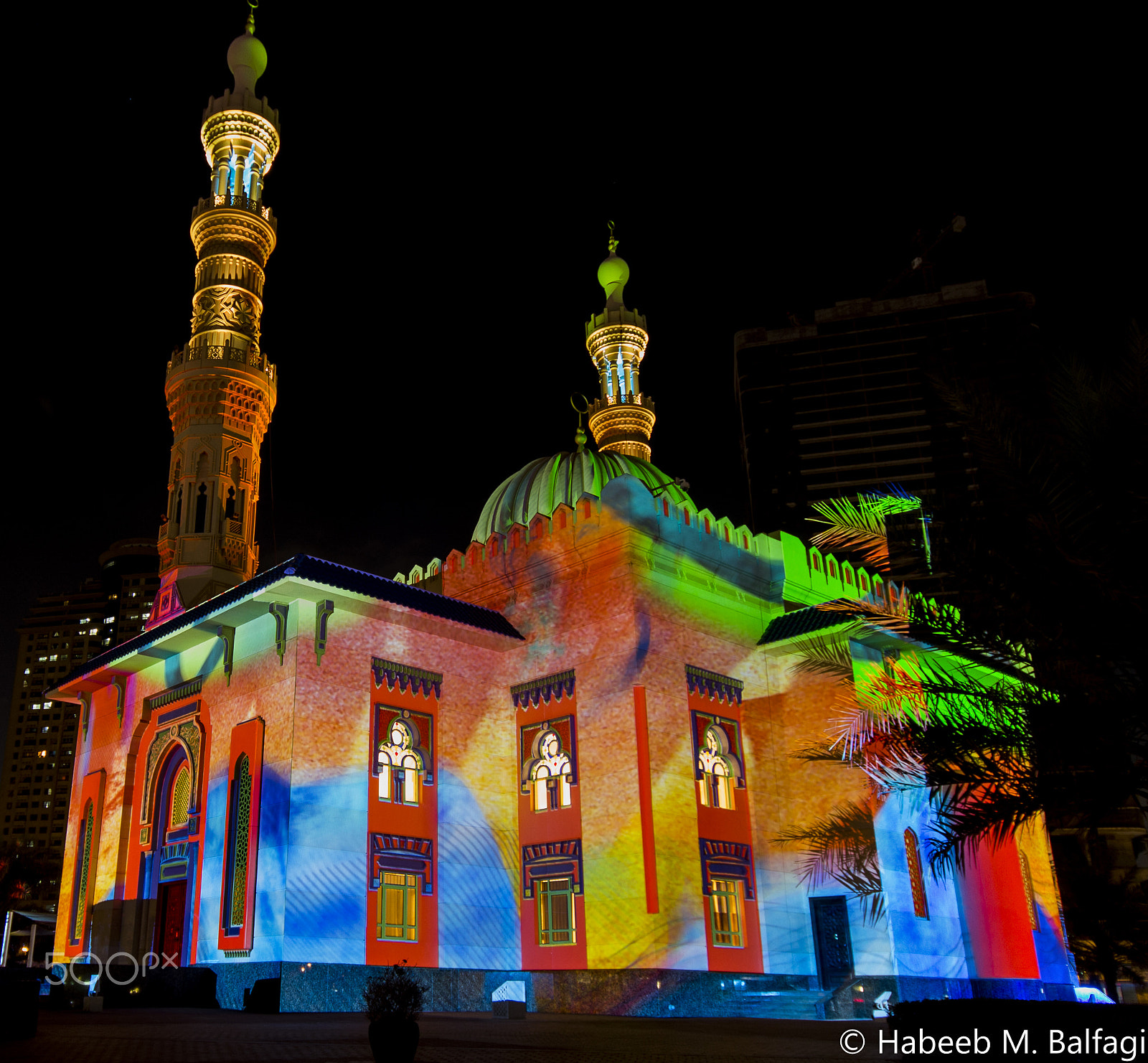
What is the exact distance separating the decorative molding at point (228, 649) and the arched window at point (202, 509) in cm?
743

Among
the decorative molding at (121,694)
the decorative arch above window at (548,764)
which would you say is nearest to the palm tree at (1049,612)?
the decorative arch above window at (548,764)

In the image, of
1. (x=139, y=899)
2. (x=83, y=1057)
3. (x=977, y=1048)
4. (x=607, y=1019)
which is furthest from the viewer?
(x=139, y=899)

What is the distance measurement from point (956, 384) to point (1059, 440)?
126cm

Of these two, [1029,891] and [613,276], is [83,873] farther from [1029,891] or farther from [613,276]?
[613,276]

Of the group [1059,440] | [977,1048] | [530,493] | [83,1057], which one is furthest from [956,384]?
[530,493]

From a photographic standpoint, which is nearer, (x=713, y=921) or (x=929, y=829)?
(x=713, y=921)

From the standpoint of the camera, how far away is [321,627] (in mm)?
18547

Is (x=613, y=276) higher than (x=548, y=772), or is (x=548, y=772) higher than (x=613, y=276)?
(x=613, y=276)

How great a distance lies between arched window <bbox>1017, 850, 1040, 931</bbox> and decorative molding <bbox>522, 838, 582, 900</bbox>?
11.1m

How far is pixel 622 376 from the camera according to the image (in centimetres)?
3988

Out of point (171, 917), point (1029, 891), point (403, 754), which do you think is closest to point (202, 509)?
point (171, 917)

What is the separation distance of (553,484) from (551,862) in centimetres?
1032

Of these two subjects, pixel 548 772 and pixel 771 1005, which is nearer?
pixel 771 1005

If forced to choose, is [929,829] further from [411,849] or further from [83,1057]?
[83,1057]
